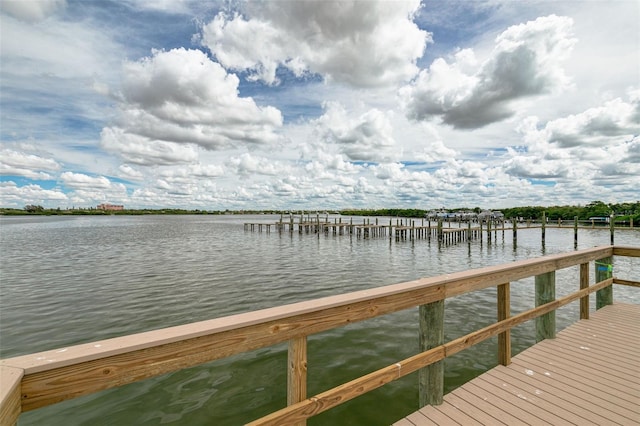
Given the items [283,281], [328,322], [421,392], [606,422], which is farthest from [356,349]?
[283,281]

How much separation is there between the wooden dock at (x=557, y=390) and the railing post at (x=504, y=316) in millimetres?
130

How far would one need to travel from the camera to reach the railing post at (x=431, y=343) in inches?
115

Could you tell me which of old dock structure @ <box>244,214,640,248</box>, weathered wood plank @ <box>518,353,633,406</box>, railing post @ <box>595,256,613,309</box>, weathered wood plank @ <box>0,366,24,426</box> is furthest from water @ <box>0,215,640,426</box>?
old dock structure @ <box>244,214,640,248</box>

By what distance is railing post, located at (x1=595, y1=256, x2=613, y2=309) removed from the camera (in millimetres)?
5930

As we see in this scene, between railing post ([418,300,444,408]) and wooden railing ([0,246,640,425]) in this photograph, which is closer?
wooden railing ([0,246,640,425])

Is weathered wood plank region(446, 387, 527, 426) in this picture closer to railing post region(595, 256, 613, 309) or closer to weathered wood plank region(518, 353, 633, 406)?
weathered wood plank region(518, 353, 633, 406)

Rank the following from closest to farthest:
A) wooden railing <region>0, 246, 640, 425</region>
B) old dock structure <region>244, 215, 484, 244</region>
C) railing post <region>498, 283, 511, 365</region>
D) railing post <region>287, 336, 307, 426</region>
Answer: wooden railing <region>0, 246, 640, 425</region>, railing post <region>287, 336, 307, 426</region>, railing post <region>498, 283, 511, 365</region>, old dock structure <region>244, 215, 484, 244</region>

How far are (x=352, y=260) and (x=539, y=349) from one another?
54.7 ft

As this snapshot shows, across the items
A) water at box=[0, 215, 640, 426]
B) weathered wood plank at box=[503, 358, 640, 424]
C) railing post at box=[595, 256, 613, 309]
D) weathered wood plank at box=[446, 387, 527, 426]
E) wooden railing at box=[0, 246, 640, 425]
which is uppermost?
wooden railing at box=[0, 246, 640, 425]

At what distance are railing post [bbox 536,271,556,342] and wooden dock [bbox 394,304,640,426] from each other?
11 centimetres

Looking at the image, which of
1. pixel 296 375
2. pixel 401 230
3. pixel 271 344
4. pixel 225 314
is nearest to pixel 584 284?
pixel 296 375

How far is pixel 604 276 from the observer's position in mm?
6059

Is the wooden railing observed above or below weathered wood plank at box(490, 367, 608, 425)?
above

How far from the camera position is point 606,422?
2.77 m
